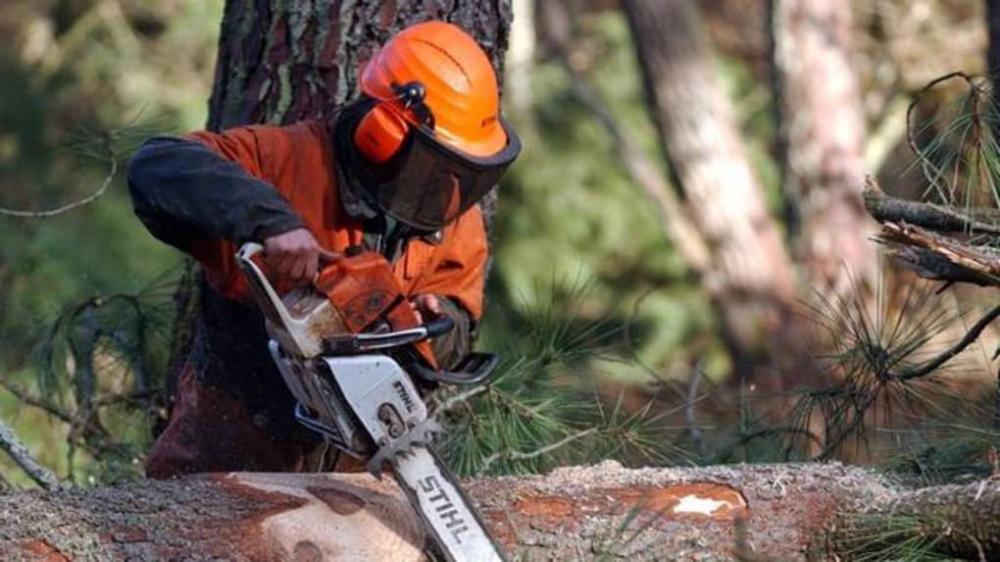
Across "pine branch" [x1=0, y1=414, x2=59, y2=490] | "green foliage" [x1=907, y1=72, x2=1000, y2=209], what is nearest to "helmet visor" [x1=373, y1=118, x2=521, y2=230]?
"green foliage" [x1=907, y1=72, x2=1000, y2=209]

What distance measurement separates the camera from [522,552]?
326cm

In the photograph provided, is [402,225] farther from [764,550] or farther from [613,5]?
[613,5]

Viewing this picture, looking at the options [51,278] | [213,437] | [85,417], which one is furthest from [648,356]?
[213,437]

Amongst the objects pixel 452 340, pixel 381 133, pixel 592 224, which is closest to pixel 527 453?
pixel 452 340

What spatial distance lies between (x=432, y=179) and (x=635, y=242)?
9.70m

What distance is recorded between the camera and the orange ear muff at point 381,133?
3.69 meters

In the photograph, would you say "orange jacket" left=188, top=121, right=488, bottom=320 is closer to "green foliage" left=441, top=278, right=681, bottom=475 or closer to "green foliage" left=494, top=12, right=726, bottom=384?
"green foliage" left=441, top=278, right=681, bottom=475

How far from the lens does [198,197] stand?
11.7 ft

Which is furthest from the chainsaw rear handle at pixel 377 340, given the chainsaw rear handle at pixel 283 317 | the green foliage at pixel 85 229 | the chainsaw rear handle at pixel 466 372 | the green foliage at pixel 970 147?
the green foliage at pixel 85 229

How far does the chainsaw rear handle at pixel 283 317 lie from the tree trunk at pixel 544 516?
0.28m

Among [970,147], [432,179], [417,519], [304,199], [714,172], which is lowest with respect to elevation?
[714,172]

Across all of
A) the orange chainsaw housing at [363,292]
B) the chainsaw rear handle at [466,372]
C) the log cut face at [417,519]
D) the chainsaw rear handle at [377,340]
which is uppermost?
the orange chainsaw housing at [363,292]

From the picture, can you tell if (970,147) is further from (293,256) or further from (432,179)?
(293,256)

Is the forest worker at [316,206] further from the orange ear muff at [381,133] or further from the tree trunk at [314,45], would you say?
the tree trunk at [314,45]
